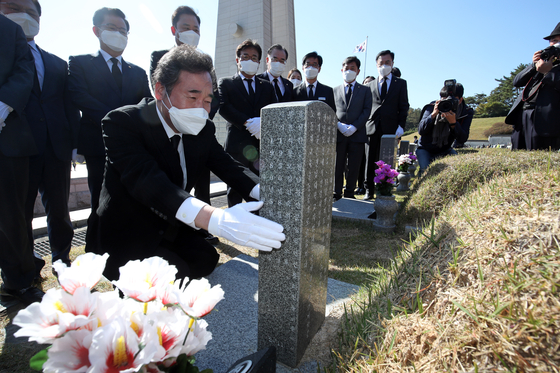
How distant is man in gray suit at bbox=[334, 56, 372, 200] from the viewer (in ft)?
18.1

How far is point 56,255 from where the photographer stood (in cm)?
271

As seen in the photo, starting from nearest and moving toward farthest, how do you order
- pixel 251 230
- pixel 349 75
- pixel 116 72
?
pixel 251 230
pixel 116 72
pixel 349 75

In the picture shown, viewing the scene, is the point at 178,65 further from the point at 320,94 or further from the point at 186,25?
the point at 320,94

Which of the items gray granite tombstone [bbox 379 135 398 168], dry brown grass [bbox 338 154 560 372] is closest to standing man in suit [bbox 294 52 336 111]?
gray granite tombstone [bbox 379 135 398 168]

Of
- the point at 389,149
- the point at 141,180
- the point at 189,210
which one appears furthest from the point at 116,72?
the point at 389,149

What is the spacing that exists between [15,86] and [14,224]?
3.44ft

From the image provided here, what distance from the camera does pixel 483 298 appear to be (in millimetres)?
1022

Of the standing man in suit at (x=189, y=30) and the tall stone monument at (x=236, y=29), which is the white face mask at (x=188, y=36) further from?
the tall stone monument at (x=236, y=29)

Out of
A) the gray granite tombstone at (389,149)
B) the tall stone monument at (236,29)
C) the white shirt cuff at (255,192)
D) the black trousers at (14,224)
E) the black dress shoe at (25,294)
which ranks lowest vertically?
the black dress shoe at (25,294)

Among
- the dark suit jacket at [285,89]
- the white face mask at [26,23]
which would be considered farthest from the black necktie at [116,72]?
the dark suit jacket at [285,89]

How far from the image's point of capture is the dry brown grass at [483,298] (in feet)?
2.88

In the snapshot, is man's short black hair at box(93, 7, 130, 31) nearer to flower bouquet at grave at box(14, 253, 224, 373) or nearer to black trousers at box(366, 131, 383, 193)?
flower bouquet at grave at box(14, 253, 224, 373)

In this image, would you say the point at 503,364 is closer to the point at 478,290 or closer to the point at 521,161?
the point at 478,290

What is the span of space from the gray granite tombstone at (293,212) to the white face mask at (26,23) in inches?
101
